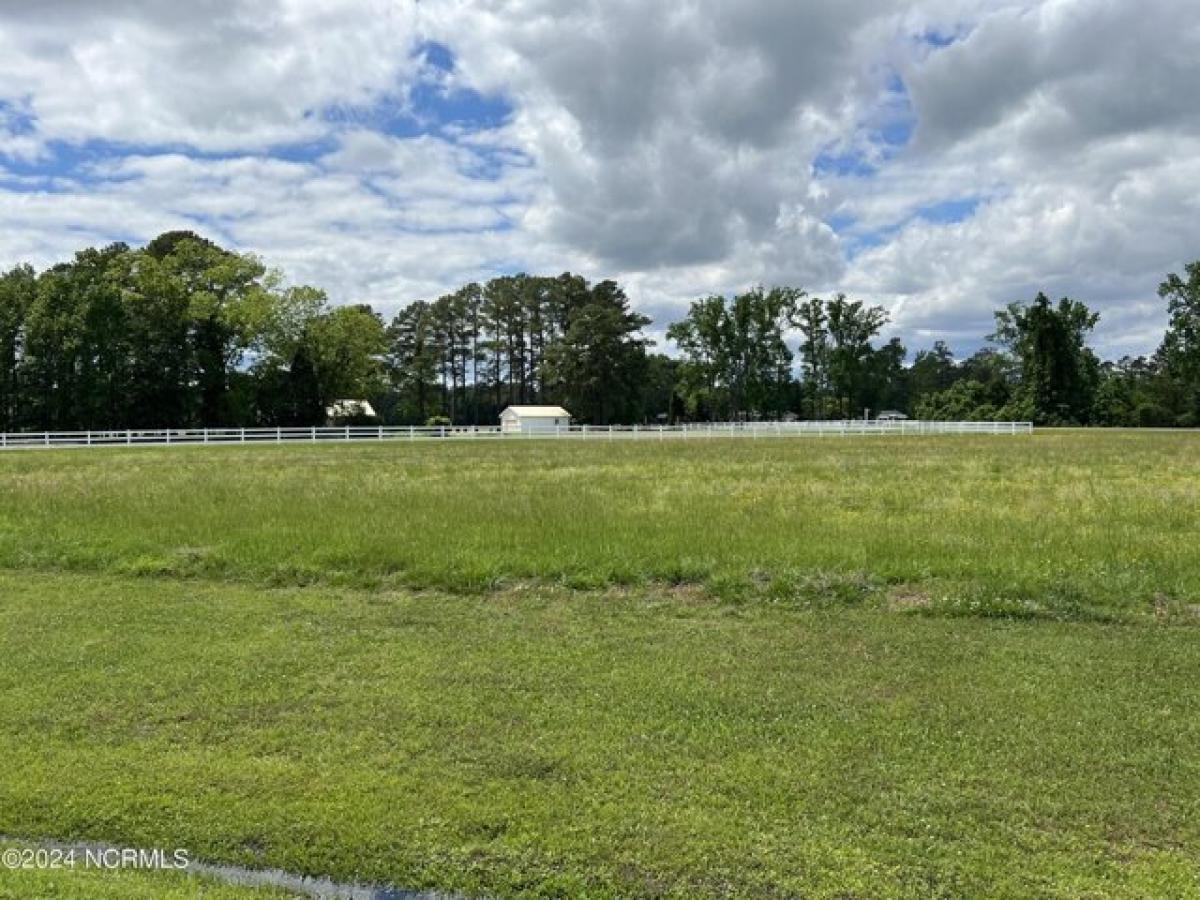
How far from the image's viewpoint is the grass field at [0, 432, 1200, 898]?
4.09 meters

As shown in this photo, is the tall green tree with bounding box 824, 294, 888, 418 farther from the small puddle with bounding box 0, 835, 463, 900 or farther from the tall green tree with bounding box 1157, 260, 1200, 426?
the small puddle with bounding box 0, 835, 463, 900

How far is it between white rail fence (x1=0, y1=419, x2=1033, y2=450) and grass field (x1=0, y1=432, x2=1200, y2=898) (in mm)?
36830

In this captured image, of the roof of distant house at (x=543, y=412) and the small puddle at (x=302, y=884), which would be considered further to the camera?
the roof of distant house at (x=543, y=412)

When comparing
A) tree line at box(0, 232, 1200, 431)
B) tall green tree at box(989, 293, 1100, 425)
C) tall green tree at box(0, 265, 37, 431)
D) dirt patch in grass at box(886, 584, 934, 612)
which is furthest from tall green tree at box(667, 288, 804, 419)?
dirt patch in grass at box(886, 584, 934, 612)

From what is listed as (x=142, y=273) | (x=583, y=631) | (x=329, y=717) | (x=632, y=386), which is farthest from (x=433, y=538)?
(x=632, y=386)

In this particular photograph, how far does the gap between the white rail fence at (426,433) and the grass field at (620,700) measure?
36.8m

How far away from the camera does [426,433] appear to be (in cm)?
5741

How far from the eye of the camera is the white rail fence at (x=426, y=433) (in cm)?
4578

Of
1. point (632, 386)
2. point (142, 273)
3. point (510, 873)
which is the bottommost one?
point (510, 873)

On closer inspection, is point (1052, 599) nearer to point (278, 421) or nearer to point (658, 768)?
point (658, 768)

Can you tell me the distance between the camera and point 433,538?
1170 centimetres

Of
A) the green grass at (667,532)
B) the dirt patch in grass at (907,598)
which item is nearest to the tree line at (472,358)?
the green grass at (667,532)

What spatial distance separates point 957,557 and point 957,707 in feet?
15.1

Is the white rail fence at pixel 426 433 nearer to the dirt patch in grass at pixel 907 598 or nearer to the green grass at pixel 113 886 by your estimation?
the dirt patch in grass at pixel 907 598
